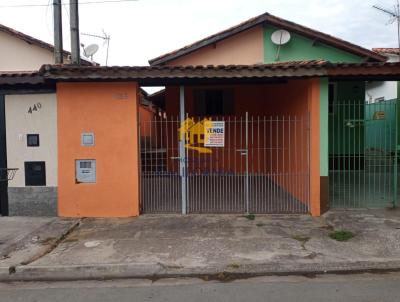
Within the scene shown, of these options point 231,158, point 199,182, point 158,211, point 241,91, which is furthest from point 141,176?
point 241,91

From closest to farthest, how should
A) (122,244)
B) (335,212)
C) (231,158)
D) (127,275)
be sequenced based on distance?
(127,275), (122,244), (335,212), (231,158)

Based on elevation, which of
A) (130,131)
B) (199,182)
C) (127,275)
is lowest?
(127,275)

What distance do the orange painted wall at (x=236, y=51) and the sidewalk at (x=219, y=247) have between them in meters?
6.65

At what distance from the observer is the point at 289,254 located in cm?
576

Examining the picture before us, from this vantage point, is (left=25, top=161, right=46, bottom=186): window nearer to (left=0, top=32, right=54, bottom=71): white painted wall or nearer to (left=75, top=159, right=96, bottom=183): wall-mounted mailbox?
(left=75, top=159, right=96, bottom=183): wall-mounted mailbox

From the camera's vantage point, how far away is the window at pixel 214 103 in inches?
545

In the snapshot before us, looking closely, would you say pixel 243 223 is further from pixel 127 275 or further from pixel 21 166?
pixel 21 166

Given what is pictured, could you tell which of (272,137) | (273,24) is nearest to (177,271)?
(272,137)

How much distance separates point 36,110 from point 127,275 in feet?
14.2

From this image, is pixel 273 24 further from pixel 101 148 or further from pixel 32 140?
pixel 32 140

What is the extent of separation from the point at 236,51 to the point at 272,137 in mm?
3229

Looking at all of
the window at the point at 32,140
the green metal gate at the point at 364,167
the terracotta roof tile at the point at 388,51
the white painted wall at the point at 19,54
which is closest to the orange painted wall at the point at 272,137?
the green metal gate at the point at 364,167

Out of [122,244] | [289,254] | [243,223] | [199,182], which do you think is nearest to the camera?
[289,254]

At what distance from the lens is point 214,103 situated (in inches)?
550
